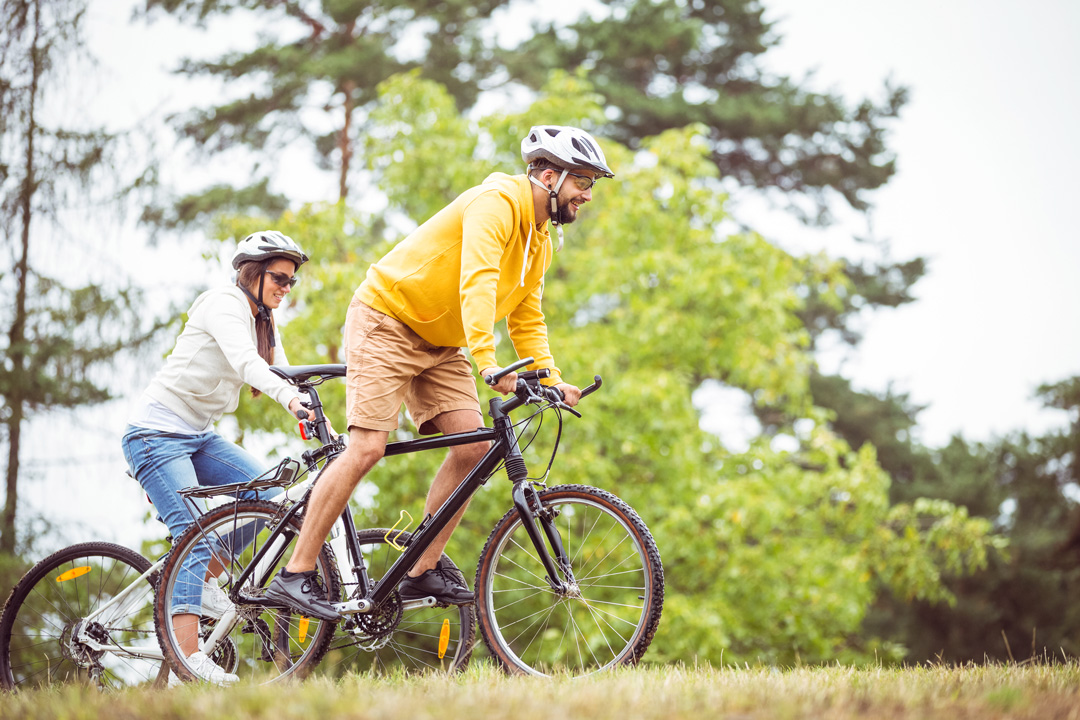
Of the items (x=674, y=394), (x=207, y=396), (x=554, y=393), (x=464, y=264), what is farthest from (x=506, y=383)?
(x=674, y=394)

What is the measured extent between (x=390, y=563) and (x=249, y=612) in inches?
23.3

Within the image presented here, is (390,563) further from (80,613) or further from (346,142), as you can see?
(346,142)

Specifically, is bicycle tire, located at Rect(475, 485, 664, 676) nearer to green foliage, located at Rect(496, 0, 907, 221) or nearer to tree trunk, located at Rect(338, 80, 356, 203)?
tree trunk, located at Rect(338, 80, 356, 203)

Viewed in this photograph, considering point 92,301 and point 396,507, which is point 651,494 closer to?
point 396,507

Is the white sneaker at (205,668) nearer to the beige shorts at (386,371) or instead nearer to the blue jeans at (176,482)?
the blue jeans at (176,482)

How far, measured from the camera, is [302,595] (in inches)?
135

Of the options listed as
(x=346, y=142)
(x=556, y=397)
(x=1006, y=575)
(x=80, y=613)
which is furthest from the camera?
(x=1006, y=575)

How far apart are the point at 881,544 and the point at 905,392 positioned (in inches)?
378

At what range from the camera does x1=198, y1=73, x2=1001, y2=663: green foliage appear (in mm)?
9320

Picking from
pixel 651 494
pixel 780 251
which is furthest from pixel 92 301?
pixel 780 251

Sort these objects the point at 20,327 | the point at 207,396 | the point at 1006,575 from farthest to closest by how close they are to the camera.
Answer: the point at 1006,575 → the point at 20,327 → the point at 207,396

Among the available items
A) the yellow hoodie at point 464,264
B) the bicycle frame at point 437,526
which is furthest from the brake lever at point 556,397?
the yellow hoodie at point 464,264

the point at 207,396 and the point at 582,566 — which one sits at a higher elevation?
the point at 207,396

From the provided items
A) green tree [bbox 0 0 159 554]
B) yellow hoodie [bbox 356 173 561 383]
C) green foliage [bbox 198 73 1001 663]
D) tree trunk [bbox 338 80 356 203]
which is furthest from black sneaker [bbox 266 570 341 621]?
tree trunk [bbox 338 80 356 203]
